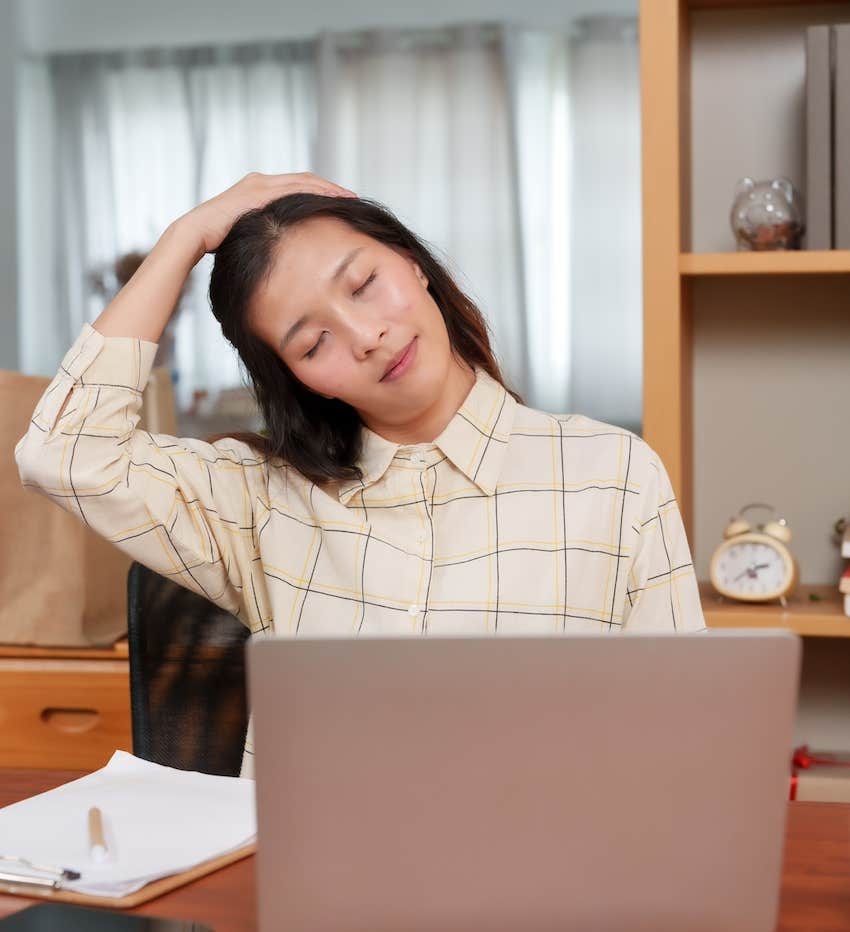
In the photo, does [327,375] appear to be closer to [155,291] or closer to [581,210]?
[155,291]

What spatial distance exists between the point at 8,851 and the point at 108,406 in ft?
1.67

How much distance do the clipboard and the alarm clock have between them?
1.20 metres

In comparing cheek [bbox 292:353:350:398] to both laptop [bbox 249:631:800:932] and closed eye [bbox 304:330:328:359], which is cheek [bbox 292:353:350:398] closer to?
closed eye [bbox 304:330:328:359]

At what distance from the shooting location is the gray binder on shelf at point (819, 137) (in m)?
1.79

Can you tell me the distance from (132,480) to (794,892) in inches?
30.0

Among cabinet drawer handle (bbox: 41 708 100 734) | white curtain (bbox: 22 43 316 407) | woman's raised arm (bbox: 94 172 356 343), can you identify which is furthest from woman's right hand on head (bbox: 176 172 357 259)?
white curtain (bbox: 22 43 316 407)

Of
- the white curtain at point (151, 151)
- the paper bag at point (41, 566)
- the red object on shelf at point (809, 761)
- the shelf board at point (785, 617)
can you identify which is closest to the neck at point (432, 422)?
the shelf board at point (785, 617)

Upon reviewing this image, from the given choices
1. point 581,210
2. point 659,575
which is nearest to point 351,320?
point 659,575

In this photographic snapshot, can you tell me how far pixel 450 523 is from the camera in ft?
4.24

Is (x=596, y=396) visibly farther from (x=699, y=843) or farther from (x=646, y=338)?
(x=699, y=843)

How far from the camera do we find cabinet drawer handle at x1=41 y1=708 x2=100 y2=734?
2135 mm

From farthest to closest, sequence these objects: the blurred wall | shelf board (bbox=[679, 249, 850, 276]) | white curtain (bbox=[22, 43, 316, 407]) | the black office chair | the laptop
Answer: white curtain (bbox=[22, 43, 316, 407]) → the blurred wall → shelf board (bbox=[679, 249, 850, 276]) → the black office chair → the laptop

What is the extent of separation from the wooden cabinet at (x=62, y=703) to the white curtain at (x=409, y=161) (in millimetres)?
1217

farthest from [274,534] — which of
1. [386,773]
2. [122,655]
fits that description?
[122,655]
